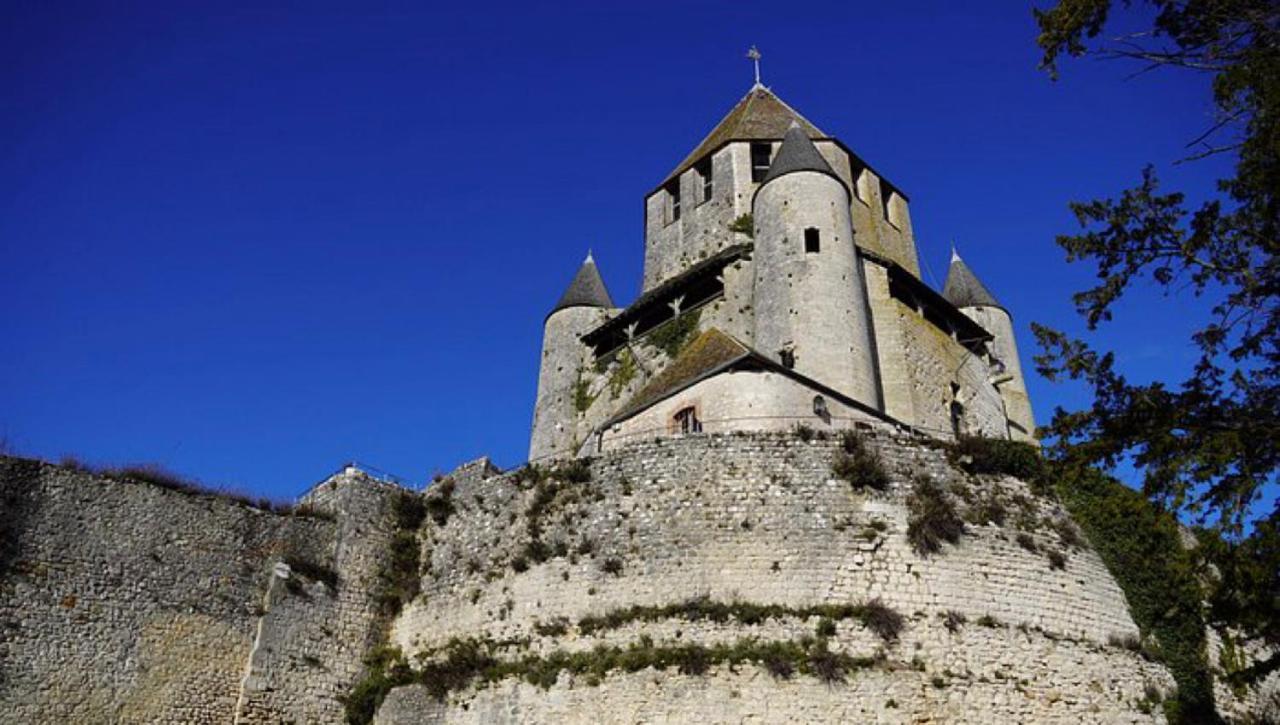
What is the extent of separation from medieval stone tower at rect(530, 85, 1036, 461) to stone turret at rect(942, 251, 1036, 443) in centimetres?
7

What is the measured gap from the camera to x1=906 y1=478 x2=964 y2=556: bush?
1966 centimetres

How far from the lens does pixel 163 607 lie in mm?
20188

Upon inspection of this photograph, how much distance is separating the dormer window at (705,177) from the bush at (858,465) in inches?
638

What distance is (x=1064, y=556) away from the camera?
Answer: 803 inches

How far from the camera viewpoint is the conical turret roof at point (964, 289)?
38.2 metres

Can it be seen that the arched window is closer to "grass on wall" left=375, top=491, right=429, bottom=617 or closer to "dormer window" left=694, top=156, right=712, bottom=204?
"grass on wall" left=375, top=491, right=429, bottom=617

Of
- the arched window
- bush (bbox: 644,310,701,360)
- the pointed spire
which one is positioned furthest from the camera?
bush (bbox: 644,310,701,360)

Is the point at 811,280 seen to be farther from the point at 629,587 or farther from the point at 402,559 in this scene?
the point at 402,559

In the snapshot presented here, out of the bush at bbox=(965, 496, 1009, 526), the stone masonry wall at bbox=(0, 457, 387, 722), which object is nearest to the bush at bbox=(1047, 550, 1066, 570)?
the bush at bbox=(965, 496, 1009, 526)

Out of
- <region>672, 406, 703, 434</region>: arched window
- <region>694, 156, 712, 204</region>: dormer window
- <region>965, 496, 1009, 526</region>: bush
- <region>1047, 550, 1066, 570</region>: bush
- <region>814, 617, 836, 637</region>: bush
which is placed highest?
<region>694, 156, 712, 204</region>: dormer window

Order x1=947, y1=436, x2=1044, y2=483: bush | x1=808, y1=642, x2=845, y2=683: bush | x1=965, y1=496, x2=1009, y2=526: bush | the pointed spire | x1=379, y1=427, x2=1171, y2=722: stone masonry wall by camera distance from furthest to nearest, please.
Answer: the pointed spire < x1=947, y1=436, x2=1044, y2=483: bush < x1=965, y1=496, x2=1009, y2=526: bush < x1=379, y1=427, x2=1171, y2=722: stone masonry wall < x1=808, y1=642, x2=845, y2=683: bush

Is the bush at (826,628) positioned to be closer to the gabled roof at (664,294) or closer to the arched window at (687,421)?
the arched window at (687,421)

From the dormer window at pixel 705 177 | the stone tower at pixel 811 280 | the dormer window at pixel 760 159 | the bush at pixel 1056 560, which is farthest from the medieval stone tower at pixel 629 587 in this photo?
the dormer window at pixel 705 177

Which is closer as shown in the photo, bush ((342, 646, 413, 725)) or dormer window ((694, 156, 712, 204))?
bush ((342, 646, 413, 725))
